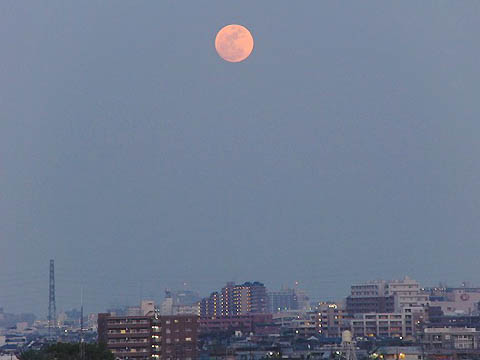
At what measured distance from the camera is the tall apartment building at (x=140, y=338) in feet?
203

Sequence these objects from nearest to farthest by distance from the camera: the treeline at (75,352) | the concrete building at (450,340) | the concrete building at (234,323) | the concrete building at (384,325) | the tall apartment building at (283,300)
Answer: the treeline at (75,352), the concrete building at (450,340), the concrete building at (384,325), the concrete building at (234,323), the tall apartment building at (283,300)

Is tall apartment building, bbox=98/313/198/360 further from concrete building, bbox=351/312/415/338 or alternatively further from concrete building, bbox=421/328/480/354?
concrete building, bbox=351/312/415/338

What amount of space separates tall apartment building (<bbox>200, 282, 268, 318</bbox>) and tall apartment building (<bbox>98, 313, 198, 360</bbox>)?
69.5 metres

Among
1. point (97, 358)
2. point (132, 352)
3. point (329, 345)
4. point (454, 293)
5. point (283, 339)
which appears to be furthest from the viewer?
point (454, 293)

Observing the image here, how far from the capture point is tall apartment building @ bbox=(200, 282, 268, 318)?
139875 mm

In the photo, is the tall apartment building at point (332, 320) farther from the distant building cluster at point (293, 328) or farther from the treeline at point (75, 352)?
the treeline at point (75, 352)

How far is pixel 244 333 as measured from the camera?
350 feet

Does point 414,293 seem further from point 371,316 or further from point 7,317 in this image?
point 7,317

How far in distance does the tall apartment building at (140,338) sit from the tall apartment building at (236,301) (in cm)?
6954

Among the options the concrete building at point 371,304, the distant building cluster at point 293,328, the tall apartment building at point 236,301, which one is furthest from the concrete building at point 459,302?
the tall apartment building at point 236,301

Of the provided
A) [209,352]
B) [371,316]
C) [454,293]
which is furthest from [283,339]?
[454,293]

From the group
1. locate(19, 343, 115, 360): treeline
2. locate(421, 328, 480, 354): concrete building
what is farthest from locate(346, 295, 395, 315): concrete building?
locate(19, 343, 115, 360): treeline

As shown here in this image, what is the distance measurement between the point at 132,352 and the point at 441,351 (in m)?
17.9

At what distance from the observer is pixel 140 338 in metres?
62.9
